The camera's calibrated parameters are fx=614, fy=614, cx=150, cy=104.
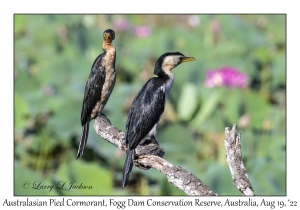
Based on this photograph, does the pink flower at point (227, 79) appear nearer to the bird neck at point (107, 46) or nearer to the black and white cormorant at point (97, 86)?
the black and white cormorant at point (97, 86)

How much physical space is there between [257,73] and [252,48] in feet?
2.90

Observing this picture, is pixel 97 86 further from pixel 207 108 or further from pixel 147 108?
pixel 207 108

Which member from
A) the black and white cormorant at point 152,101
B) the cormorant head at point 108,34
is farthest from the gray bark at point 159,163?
the cormorant head at point 108,34

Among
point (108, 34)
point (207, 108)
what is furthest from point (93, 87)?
point (207, 108)

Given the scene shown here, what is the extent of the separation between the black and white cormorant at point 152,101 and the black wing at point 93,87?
1.47 feet

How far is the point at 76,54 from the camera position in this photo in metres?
11.4

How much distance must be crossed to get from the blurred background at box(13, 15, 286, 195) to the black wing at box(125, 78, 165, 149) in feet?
4.53

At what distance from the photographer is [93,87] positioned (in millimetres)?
5871

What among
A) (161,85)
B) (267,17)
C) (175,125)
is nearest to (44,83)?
(175,125)

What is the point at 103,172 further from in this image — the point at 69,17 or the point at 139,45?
the point at 69,17

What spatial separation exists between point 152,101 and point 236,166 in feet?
4.14

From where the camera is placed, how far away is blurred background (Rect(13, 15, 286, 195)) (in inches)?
289

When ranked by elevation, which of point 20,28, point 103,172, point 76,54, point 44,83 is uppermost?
point 20,28

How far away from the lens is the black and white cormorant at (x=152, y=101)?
5.43 meters
